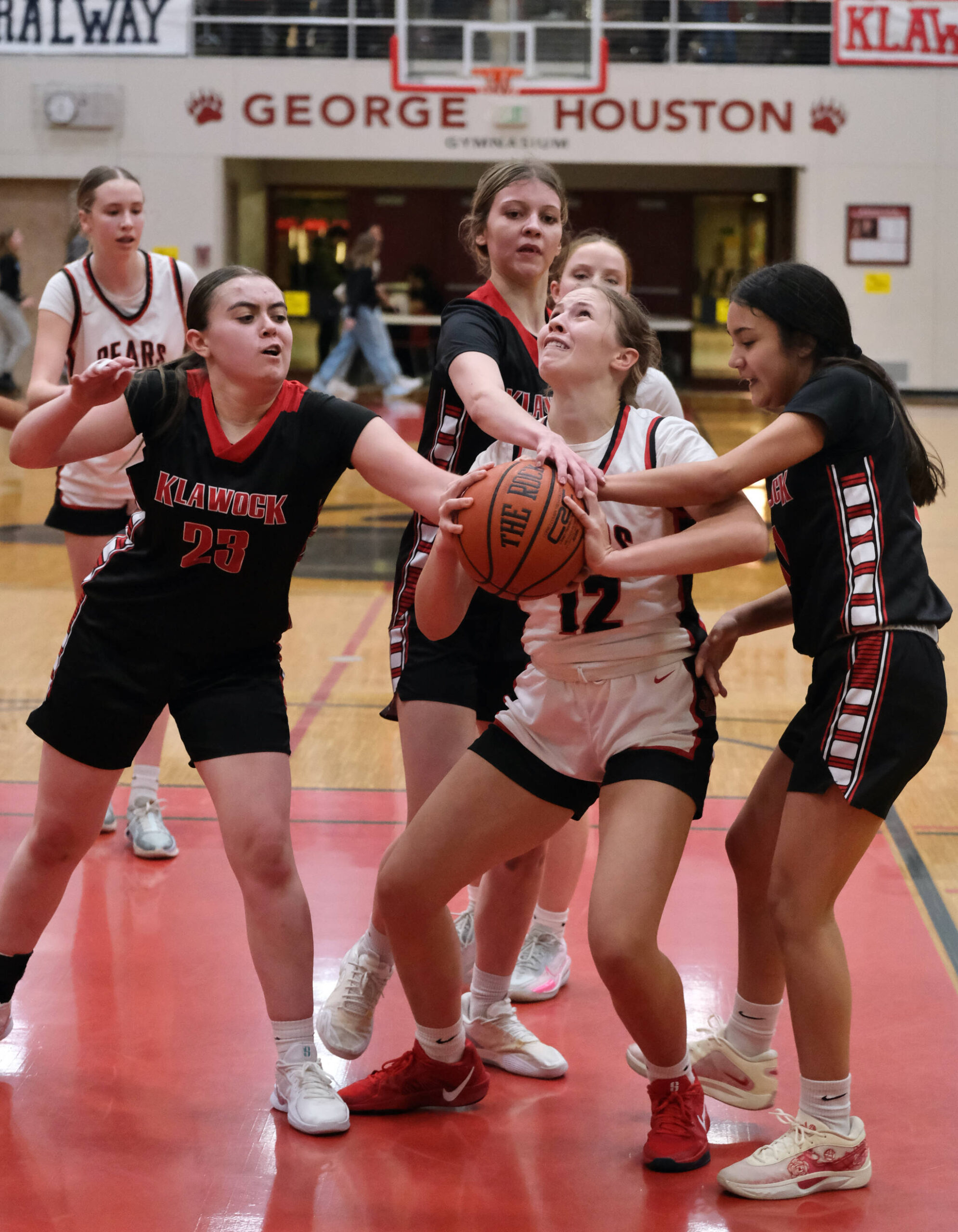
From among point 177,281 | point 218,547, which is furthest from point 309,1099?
point 177,281

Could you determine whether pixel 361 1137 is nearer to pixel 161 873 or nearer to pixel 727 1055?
pixel 727 1055

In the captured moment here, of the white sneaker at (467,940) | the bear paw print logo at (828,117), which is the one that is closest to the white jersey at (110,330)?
the white sneaker at (467,940)

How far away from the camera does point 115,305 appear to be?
13.9 ft

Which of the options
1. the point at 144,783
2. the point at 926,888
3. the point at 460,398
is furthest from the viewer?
the point at 144,783

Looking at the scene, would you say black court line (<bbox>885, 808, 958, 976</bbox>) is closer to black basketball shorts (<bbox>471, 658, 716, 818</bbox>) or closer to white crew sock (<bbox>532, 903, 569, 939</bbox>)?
white crew sock (<bbox>532, 903, 569, 939</bbox>)

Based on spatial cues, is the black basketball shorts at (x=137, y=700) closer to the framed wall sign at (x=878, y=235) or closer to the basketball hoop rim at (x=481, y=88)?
the basketball hoop rim at (x=481, y=88)

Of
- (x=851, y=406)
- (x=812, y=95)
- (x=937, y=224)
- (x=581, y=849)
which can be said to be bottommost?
(x=581, y=849)

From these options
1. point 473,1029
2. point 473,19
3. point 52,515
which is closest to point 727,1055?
point 473,1029

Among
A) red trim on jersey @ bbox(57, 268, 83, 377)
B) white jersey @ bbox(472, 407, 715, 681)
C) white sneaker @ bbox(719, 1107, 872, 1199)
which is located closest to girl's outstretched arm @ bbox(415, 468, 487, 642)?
white jersey @ bbox(472, 407, 715, 681)

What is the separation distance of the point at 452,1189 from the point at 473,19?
17.0 m

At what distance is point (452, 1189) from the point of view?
2525 millimetres

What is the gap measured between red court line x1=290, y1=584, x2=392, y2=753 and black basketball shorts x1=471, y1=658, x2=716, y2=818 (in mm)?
1911

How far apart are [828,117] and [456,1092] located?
57.2 ft

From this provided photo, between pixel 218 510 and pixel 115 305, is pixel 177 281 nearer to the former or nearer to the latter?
pixel 115 305
